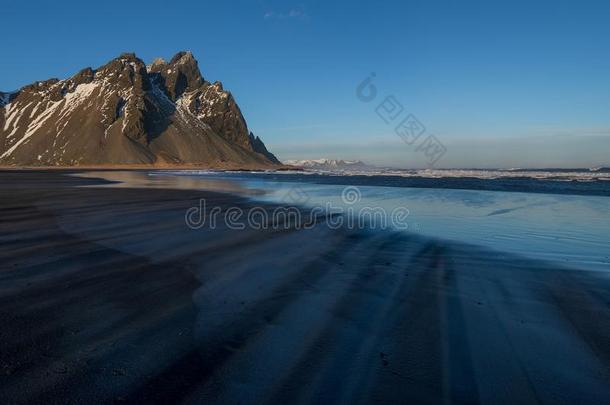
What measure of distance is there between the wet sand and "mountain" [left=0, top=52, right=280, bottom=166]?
14889cm

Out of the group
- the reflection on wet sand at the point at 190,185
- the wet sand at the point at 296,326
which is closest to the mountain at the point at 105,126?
the reflection on wet sand at the point at 190,185

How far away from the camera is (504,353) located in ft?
13.3

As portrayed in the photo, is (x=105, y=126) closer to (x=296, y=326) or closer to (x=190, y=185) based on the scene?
(x=190, y=185)

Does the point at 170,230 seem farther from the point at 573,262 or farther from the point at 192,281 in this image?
the point at 573,262

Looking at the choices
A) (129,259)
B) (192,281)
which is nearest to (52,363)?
(192,281)

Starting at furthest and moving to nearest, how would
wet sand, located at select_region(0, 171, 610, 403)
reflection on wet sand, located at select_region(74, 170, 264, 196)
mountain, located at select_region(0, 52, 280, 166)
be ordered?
mountain, located at select_region(0, 52, 280, 166) < reflection on wet sand, located at select_region(74, 170, 264, 196) < wet sand, located at select_region(0, 171, 610, 403)

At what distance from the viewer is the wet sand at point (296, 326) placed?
10.9ft

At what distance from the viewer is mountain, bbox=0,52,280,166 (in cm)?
14800

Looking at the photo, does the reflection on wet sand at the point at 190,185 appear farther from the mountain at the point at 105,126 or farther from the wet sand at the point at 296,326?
the mountain at the point at 105,126

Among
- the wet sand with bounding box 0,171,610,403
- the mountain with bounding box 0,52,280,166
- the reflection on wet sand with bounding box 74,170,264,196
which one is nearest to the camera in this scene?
the wet sand with bounding box 0,171,610,403

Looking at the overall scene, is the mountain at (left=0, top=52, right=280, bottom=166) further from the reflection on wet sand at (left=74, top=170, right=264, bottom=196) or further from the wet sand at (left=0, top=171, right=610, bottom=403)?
the wet sand at (left=0, top=171, right=610, bottom=403)

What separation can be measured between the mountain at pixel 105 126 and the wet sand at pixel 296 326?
148893 mm

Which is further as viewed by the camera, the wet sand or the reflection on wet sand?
the reflection on wet sand

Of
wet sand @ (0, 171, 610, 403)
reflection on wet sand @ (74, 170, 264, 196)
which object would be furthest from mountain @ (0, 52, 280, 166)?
wet sand @ (0, 171, 610, 403)
